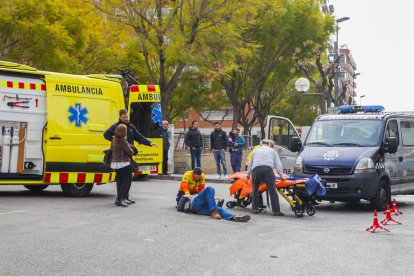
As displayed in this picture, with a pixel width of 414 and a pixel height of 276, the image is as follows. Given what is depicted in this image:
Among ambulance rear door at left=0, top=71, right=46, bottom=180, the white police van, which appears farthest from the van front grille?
ambulance rear door at left=0, top=71, right=46, bottom=180

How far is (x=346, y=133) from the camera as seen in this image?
1526 cm

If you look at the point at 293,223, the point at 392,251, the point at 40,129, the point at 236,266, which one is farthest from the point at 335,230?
the point at 40,129

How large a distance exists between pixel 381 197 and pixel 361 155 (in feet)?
3.34

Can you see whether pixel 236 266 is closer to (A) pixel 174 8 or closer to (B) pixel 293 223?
(B) pixel 293 223

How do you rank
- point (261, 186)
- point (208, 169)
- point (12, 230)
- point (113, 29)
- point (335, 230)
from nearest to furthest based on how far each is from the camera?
1. point (12, 230)
2. point (335, 230)
3. point (261, 186)
4. point (208, 169)
5. point (113, 29)

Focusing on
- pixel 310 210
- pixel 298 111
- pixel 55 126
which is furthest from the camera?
pixel 298 111

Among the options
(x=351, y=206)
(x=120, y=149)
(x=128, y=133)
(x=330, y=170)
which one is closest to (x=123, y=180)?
(x=120, y=149)

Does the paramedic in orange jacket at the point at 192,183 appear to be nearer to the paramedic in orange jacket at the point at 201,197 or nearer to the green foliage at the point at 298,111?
the paramedic in orange jacket at the point at 201,197

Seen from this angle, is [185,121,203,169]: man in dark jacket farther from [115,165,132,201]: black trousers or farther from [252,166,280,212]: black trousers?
[252,166,280,212]: black trousers

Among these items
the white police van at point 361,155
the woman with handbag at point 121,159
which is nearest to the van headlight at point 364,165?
the white police van at point 361,155

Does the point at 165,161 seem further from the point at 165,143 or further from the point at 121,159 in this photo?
the point at 121,159

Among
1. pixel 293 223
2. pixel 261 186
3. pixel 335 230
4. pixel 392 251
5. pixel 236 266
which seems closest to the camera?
pixel 236 266

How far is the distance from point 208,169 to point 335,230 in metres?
16.1

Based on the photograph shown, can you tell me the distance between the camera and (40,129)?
1439 centimetres
